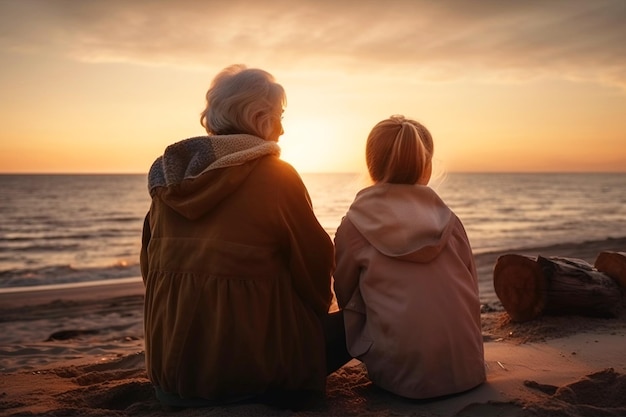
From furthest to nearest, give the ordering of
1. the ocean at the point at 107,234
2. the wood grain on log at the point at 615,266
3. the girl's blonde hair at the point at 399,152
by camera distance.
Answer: the ocean at the point at 107,234
the wood grain on log at the point at 615,266
the girl's blonde hair at the point at 399,152

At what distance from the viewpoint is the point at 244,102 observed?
2.82 m

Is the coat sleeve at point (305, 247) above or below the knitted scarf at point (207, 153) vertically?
below

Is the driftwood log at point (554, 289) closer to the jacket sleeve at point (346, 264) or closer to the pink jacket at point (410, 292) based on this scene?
the pink jacket at point (410, 292)

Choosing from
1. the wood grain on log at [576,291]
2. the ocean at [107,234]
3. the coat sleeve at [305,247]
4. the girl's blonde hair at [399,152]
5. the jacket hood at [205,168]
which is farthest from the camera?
the ocean at [107,234]

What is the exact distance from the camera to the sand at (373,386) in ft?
9.36

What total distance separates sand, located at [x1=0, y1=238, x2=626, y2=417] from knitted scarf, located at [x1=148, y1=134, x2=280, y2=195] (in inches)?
44.7

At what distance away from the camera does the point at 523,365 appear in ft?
11.9

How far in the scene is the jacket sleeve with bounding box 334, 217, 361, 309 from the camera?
311 centimetres

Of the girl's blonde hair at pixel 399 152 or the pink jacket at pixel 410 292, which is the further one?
the girl's blonde hair at pixel 399 152

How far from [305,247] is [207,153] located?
0.66 meters

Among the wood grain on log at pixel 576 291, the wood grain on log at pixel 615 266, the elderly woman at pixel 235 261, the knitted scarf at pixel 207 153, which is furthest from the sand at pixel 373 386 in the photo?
the knitted scarf at pixel 207 153

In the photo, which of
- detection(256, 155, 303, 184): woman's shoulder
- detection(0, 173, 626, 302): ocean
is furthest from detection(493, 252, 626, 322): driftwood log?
detection(256, 155, 303, 184): woman's shoulder

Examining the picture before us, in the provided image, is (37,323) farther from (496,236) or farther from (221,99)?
(496,236)

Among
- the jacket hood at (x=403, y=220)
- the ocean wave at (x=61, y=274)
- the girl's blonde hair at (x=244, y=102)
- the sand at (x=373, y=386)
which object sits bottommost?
the ocean wave at (x=61, y=274)
